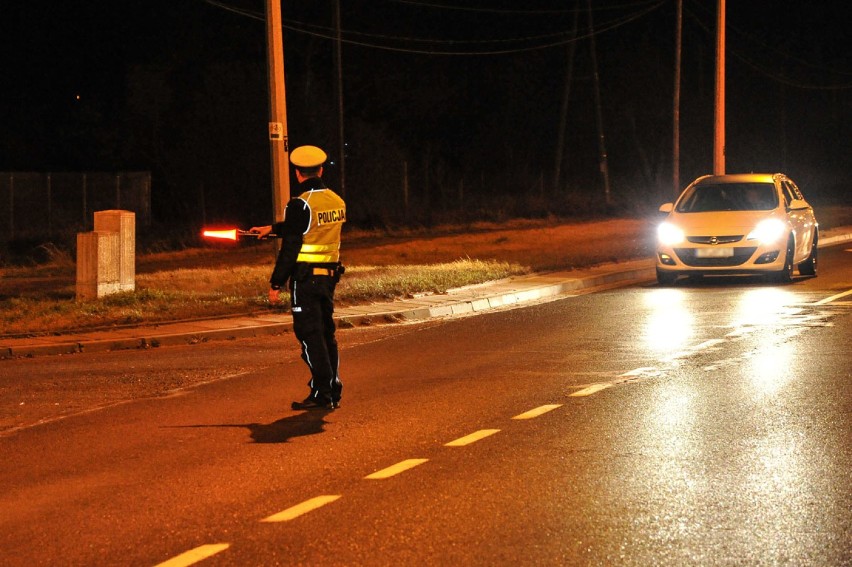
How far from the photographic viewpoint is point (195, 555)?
581cm

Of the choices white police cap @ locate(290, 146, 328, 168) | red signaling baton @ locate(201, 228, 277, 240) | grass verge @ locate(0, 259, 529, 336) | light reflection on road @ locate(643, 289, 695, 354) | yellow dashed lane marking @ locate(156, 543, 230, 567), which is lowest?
yellow dashed lane marking @ locate(156, 543, 230, 567)

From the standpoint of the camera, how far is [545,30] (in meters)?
56.7

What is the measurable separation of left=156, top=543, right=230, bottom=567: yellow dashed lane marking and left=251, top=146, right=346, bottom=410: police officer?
3.49 meters

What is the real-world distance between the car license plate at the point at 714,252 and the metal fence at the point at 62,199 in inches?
779

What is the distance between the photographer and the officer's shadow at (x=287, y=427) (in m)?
8.63

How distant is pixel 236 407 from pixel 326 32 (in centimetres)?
3714

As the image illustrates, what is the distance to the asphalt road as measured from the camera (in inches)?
235

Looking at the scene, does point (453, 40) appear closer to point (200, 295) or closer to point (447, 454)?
point (200, 295)

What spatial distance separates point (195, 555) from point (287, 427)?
3.19 m

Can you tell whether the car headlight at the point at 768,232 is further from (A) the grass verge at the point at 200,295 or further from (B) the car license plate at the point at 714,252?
(A) the grass verge at the point at 200,295

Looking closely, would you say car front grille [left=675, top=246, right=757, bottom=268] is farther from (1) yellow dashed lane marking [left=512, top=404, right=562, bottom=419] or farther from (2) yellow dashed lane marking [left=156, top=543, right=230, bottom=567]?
(2) yellow dashed lane marking [left=156, top=543, right=230, bottom=567]

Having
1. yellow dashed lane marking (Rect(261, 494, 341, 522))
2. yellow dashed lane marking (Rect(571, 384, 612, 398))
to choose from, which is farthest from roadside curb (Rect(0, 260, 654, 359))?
yellow dashed lane marking (Rect(261, 494, 341, 522))

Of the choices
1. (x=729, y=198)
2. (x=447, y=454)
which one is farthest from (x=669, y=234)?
(x=447, y=454)

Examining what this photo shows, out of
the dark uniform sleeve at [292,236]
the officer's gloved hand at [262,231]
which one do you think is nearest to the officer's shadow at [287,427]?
the dark uniform sleeve at [292,236]
